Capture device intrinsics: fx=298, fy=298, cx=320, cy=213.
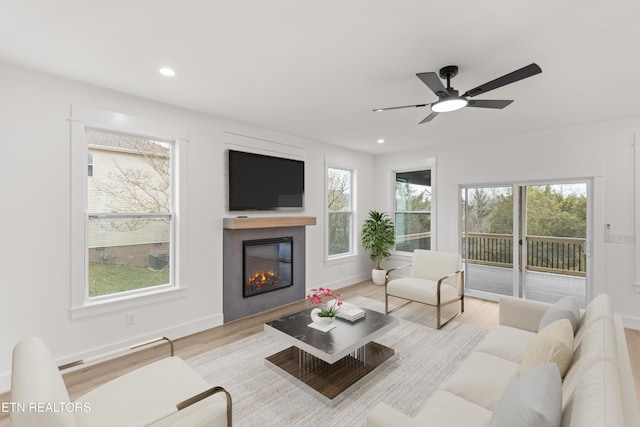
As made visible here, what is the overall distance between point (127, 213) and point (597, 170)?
5.95 metres

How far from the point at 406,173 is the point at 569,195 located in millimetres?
2649

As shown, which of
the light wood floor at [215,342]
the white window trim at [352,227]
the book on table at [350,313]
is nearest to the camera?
the light wood floor at [215,342]

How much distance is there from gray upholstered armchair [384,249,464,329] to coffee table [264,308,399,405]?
3.70 ft

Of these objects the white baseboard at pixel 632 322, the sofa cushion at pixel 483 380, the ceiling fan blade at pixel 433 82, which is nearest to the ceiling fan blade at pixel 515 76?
the ceiling fan blade at pixel 433 82

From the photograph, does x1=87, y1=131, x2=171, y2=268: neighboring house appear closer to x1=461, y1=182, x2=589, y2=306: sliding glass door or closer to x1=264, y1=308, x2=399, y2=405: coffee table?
x1=264, y1=308, x2=399, y2=405: coffee table

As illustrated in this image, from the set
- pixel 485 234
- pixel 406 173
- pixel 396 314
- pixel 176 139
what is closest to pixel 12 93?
pixel 176 139

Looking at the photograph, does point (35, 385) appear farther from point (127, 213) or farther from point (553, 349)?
point (553, 349)

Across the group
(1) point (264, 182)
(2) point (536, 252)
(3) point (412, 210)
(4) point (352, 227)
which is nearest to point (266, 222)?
(1) point (264, 182)

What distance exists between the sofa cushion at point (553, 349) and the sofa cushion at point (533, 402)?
0.32 meters

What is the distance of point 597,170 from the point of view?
4066mm

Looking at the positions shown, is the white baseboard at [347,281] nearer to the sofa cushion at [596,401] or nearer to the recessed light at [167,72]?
the recessed light at [167,72]

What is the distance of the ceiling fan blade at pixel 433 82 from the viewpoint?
211 cm

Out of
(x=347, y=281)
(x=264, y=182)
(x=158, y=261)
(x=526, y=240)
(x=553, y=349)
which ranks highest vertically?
(x=264, y=182)

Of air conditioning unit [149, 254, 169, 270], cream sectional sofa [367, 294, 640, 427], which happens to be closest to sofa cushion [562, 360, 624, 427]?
cream sectional sofa [367, 294, 640, 427]
